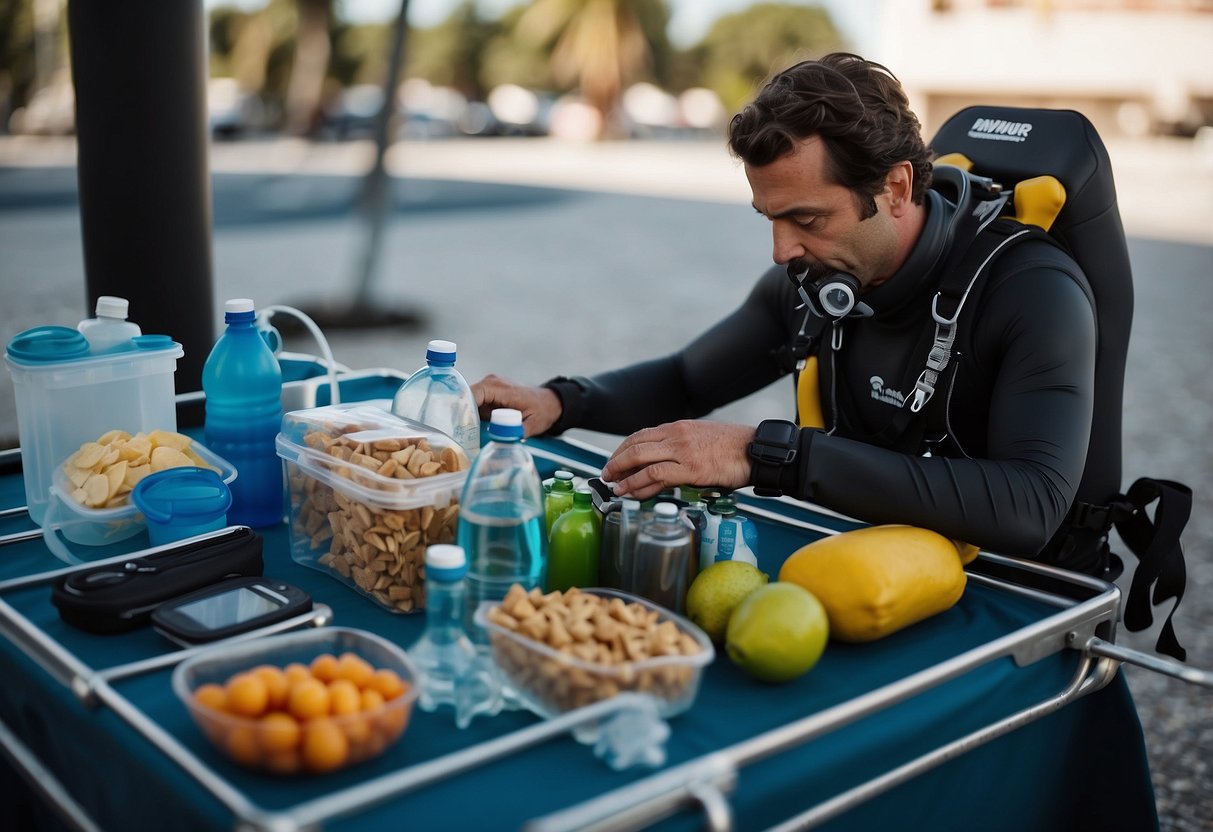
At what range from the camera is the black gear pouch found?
1.58 meters

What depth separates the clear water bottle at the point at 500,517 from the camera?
1566mm

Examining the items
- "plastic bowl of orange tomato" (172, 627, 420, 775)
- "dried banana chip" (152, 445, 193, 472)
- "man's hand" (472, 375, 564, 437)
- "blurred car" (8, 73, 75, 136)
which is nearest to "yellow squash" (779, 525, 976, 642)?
"plastic bowl of orange tomato" (172, 627, 420, 775)

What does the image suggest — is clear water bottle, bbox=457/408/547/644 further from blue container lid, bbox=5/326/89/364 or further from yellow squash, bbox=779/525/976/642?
blue container lid, bbox=5/326/89/364

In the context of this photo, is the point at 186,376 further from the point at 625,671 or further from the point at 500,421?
the point at 625,671

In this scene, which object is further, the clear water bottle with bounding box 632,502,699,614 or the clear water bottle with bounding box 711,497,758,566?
the clear water bottle with bounding box 711,497,758,566

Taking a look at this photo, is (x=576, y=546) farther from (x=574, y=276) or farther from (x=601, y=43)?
(x=601, y=43)

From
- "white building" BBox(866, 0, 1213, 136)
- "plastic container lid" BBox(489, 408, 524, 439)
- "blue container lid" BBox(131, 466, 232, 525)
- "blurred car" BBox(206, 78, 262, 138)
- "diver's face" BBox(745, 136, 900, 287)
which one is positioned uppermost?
"white building" BBox(866, 0, 1213, 136)

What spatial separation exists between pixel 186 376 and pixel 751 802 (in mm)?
2339

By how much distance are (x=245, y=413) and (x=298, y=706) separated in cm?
95

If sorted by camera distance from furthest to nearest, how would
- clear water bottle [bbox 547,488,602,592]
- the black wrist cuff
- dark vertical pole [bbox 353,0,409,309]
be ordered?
dark vertical pole [bbox 353,0,409,309] < the black wrist cuff < clear water bottle [bbox 547,488,602,592]

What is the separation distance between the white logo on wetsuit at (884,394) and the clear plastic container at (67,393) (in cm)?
142

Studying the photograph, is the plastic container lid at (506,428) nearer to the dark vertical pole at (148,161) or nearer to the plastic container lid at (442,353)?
the plastic container lid at (442,353)

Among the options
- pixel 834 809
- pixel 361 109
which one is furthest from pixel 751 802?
pixel 361 109

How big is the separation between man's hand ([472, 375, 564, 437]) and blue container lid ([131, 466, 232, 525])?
695 mm
